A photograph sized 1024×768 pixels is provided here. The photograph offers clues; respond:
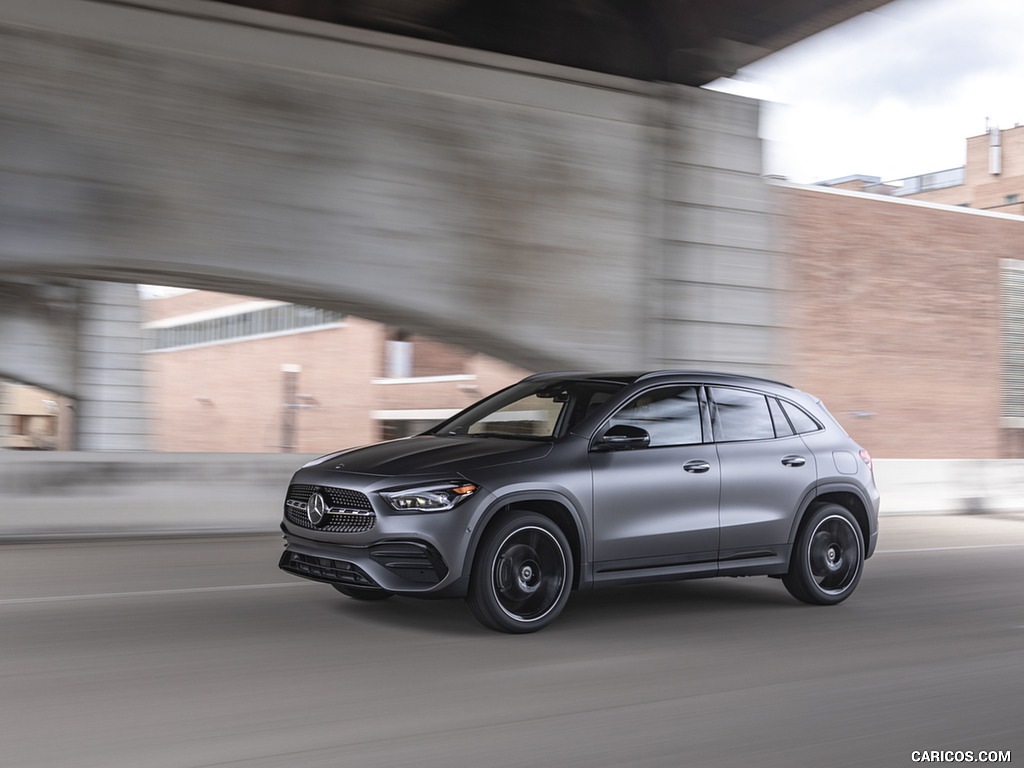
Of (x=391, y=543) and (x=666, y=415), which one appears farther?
(x=666, y=415)

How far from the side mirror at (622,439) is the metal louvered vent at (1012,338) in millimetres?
40217

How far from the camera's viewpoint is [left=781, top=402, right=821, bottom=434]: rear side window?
29.0 feet

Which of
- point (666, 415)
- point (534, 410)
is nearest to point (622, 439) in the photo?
point (666, 415)

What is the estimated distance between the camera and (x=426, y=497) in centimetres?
694

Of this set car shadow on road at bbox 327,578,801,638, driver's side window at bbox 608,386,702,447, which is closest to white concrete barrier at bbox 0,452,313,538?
car shadow on road at bbox 327,578,801,638

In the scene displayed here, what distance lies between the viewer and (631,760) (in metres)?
4.75

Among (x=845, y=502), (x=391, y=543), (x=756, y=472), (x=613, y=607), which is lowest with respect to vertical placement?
(x=613, y=607)

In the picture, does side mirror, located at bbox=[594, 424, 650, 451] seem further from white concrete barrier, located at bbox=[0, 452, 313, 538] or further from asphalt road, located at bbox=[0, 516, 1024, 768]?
white concrete barrier, located at bbox=[0, 452, 313, 538]

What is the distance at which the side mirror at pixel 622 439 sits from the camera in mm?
7543

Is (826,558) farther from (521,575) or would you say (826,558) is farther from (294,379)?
(294,379)

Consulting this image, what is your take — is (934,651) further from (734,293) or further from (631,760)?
(734,293)

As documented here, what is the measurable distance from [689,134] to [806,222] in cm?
2670

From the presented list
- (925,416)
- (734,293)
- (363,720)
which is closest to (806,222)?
(925,416)

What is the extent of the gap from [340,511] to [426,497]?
0.62m
